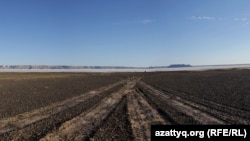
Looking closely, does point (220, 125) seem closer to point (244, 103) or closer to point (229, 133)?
point (229, 133)

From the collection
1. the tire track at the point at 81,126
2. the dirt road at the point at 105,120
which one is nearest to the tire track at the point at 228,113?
the dirt road at the point at 105,120

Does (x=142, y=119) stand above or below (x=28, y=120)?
above

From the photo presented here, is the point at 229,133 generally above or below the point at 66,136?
above

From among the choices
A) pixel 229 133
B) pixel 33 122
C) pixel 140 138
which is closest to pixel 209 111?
pixel 140 138

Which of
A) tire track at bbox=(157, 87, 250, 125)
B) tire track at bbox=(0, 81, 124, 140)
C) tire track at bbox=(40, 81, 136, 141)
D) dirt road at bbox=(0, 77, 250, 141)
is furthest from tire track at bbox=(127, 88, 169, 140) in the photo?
tire track at bbox=(0, 81, 124, 140)

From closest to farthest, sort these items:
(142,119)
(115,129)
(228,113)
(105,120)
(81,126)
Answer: (115,129) → (81,126) → (142,119) → (105,120) → (228,113)

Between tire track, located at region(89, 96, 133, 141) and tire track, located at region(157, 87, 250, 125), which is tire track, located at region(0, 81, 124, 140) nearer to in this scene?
tire track, located at region(89, 96, 133, 141)

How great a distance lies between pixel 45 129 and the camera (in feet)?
39.8

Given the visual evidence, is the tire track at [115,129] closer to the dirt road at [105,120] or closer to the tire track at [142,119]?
the dirt road at [105,120]

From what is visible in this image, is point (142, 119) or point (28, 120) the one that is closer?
point (142, 119)

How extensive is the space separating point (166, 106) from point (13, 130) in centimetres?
912

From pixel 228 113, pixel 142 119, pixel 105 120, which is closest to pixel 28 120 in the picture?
pixel 105 120

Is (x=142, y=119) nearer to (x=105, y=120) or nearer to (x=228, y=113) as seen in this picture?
(x=105, y=120)

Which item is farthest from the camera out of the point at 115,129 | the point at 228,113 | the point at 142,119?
the point at 228,113
